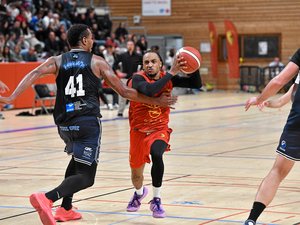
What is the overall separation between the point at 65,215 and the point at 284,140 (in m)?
2.51

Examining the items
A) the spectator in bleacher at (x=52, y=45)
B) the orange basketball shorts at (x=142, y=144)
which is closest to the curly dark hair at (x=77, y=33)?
the orange basketball shorts at (x=142, y=144)

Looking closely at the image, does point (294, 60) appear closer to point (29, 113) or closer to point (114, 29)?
point (29, 113)

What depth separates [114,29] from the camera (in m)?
40.4

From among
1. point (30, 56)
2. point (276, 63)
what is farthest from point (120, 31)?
point (30, 56)

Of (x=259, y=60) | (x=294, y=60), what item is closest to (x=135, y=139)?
(x=294, y=60)

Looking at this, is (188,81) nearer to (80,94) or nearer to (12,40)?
(80,94)

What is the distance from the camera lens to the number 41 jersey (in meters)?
7.74

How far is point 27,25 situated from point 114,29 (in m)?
9.28

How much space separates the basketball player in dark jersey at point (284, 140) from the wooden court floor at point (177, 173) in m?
0.80

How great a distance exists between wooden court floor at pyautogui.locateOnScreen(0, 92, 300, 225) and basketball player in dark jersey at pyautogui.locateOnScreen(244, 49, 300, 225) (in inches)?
31.7

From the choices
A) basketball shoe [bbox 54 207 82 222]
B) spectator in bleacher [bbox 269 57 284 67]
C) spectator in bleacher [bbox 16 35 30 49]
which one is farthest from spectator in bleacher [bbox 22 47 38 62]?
basketball shoe [bbox 54 207 82 222]

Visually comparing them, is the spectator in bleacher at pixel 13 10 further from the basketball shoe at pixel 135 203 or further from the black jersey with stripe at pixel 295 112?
the black jersey with stripe at pixel 295 112

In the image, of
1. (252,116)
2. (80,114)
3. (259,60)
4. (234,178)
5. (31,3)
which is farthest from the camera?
(259,60)

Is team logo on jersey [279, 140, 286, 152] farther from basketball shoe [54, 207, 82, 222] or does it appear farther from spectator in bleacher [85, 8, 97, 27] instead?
spectator in bleacher [85, 8, 97, 27]
